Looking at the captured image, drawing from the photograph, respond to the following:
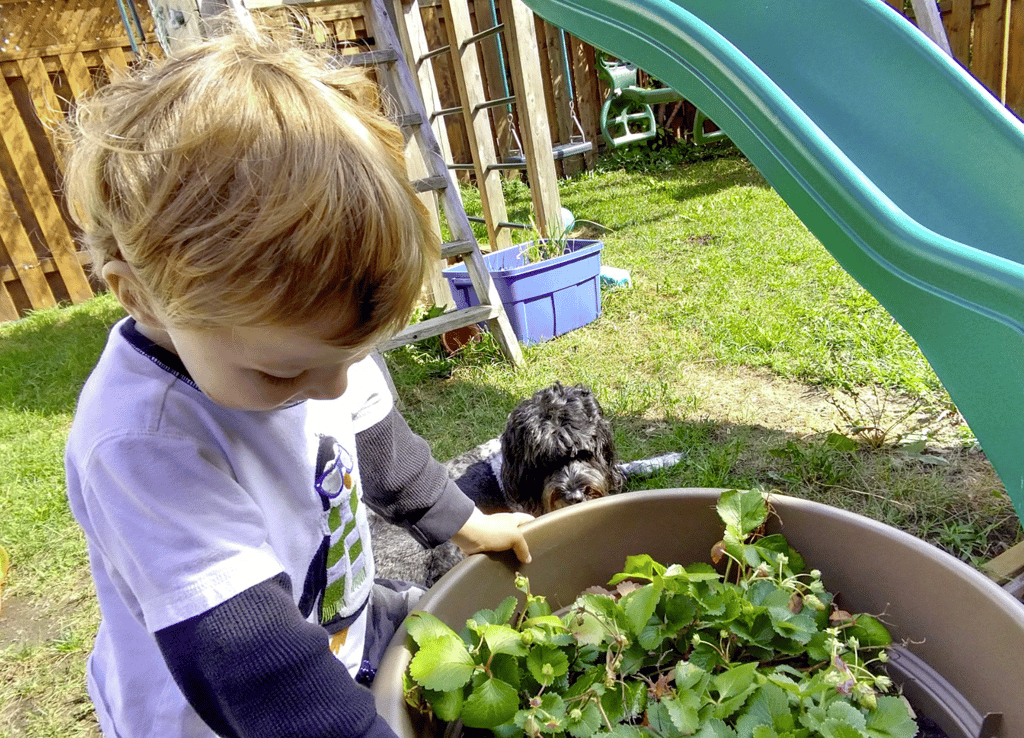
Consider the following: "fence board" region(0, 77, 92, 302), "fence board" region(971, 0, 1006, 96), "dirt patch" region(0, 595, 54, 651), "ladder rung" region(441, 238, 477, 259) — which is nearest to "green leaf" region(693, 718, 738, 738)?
"dirt patch" region(0, 595, 54, 651)

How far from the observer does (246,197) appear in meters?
0.74

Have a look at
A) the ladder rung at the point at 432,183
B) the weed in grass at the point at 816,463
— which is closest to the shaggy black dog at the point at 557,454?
the weed in grass at the point at 816,463

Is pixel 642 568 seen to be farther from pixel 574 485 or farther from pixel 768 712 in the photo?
pixel 574 485

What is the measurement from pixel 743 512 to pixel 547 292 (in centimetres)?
246

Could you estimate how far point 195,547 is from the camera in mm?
870

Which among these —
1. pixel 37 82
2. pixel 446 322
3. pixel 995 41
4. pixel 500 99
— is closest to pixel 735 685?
pixel 446 322

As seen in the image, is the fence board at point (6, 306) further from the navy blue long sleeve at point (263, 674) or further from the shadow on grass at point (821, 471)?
the navy blue long sleeve at point (263, 674)

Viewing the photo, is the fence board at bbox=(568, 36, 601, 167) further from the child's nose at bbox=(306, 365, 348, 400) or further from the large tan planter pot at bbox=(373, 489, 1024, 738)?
the child's nose at bbox=(306, 365, 348, 400)

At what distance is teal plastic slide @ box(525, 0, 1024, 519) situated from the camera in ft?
3.58

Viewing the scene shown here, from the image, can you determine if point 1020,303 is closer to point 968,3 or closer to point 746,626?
point 746,626

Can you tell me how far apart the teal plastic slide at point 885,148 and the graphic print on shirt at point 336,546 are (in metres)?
0.97

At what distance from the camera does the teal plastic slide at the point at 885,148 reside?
1.09 meters

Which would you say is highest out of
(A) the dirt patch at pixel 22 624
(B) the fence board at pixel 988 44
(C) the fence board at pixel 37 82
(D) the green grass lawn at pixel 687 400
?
(C) the fence board at pixel 37 82

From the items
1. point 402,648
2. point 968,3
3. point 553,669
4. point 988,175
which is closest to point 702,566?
point 553,669
